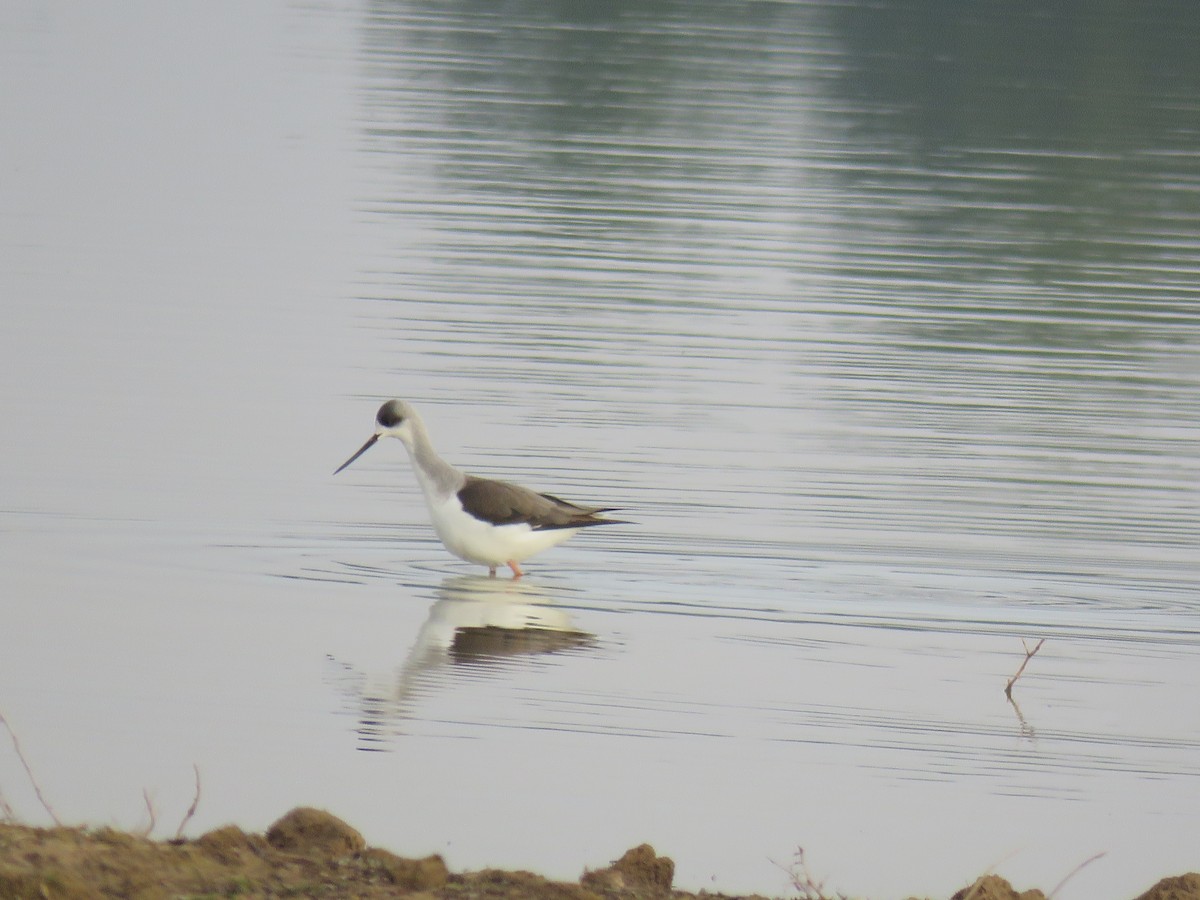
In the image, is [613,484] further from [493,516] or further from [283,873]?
[283,873]

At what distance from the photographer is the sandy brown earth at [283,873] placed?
5.80 m

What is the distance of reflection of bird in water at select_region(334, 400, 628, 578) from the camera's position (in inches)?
443

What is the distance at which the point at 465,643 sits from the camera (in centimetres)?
1004

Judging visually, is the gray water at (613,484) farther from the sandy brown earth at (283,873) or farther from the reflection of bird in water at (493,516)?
the sandy brown earth at (283,873)

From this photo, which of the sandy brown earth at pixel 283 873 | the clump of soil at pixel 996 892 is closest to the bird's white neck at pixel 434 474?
the sandy brown earth at pixel 283 873

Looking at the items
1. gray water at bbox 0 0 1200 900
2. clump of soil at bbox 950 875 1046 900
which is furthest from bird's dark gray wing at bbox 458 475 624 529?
clump of soil at bbox 950 875 1046 900

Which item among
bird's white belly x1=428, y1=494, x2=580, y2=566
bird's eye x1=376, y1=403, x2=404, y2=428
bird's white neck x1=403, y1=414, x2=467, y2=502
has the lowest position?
bird's white belly x1=428, y1=494, x2=580, y2=566

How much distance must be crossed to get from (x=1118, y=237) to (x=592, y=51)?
1617 centimetres

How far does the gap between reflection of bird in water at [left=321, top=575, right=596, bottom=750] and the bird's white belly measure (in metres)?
0.15

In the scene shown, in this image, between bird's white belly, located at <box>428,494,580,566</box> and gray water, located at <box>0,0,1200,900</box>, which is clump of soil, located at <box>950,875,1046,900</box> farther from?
bird's white belly, located at <box>428,494,580,566</box>

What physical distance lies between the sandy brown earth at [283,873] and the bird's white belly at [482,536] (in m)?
4.48

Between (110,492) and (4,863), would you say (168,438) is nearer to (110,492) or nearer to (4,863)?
(110,492)

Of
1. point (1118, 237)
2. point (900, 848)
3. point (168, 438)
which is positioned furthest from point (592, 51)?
point (900, 848)

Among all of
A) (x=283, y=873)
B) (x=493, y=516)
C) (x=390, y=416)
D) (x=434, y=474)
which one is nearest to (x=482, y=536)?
(x=493, y=516)
